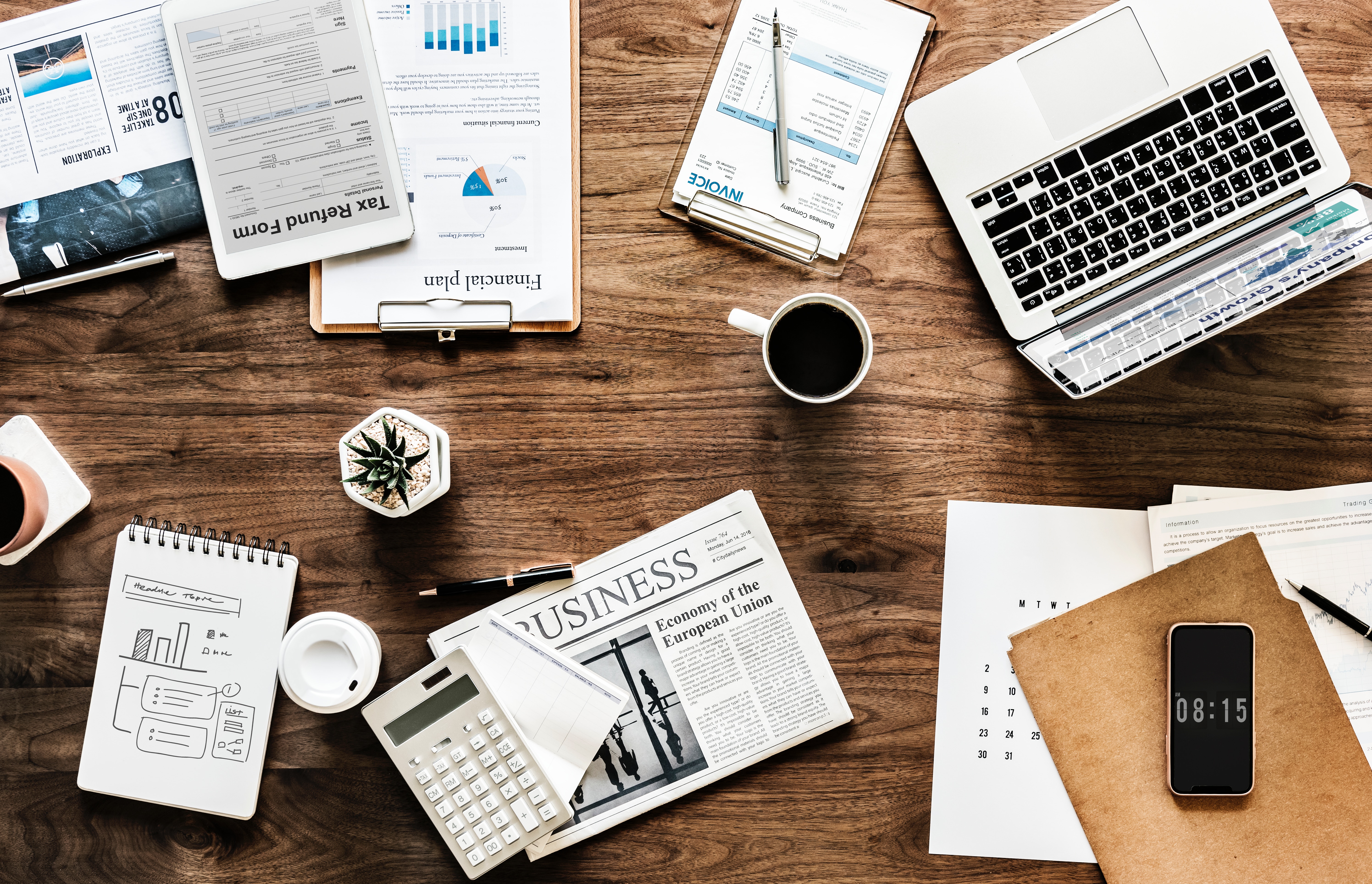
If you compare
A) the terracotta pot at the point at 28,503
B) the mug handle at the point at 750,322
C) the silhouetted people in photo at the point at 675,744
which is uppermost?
the mug handle at the point at 750,322

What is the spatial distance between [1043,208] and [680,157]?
0.40 metres

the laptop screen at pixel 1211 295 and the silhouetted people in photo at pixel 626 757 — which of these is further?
the silhouetted people in photo at pixel 626 757

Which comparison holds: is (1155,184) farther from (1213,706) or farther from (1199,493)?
(1213,706)

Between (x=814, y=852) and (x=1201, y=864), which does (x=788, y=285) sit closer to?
(x=814, y=852)

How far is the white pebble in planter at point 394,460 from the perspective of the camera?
866 millimetres

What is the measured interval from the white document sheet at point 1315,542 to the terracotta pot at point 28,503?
124 cm

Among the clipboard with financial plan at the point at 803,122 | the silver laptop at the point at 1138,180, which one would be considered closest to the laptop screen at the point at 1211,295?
the silver laptop at the point at 1138,180

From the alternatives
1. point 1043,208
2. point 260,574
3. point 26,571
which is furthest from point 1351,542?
point 26,571

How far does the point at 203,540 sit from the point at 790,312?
710mm

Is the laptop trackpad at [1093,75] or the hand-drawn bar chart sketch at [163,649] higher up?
the laptop trackpad at [1093,75]

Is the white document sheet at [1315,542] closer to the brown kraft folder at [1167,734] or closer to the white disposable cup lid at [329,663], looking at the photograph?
the brown kraft folder at [1167,734]

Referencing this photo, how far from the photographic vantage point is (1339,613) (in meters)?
0.93

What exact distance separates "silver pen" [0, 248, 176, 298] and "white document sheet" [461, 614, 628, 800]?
22.0 inches

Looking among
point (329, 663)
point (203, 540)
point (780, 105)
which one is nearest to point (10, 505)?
point (203, 540)
